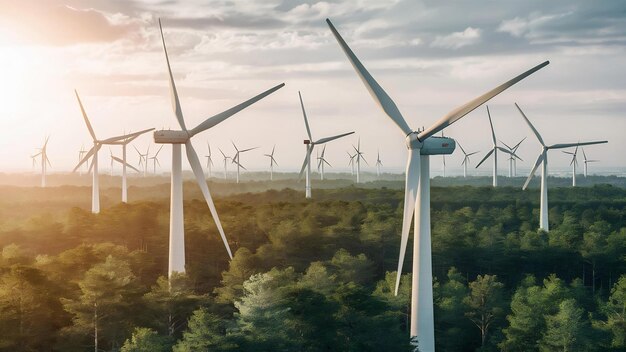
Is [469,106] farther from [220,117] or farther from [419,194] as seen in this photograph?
[220,117]

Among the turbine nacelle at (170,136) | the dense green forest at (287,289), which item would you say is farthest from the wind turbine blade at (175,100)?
the dense green forest at (287,289)

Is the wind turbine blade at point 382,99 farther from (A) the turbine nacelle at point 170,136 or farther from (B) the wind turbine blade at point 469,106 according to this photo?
(A) the turbine nacelle at point 170,136

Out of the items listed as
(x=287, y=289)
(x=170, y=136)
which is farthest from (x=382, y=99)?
(x=170, y=136)

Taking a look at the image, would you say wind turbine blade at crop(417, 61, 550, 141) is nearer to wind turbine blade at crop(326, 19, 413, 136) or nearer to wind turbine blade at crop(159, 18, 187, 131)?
wind turbine blade at crop(326, 19, 413, 136)

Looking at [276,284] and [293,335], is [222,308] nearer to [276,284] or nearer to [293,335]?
[276,284]

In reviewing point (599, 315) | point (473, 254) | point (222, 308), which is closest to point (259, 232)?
point (473, 254)

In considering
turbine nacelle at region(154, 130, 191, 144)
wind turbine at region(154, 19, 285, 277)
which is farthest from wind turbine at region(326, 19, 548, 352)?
turbine nacelle at region(154, 130, 191, 144)
